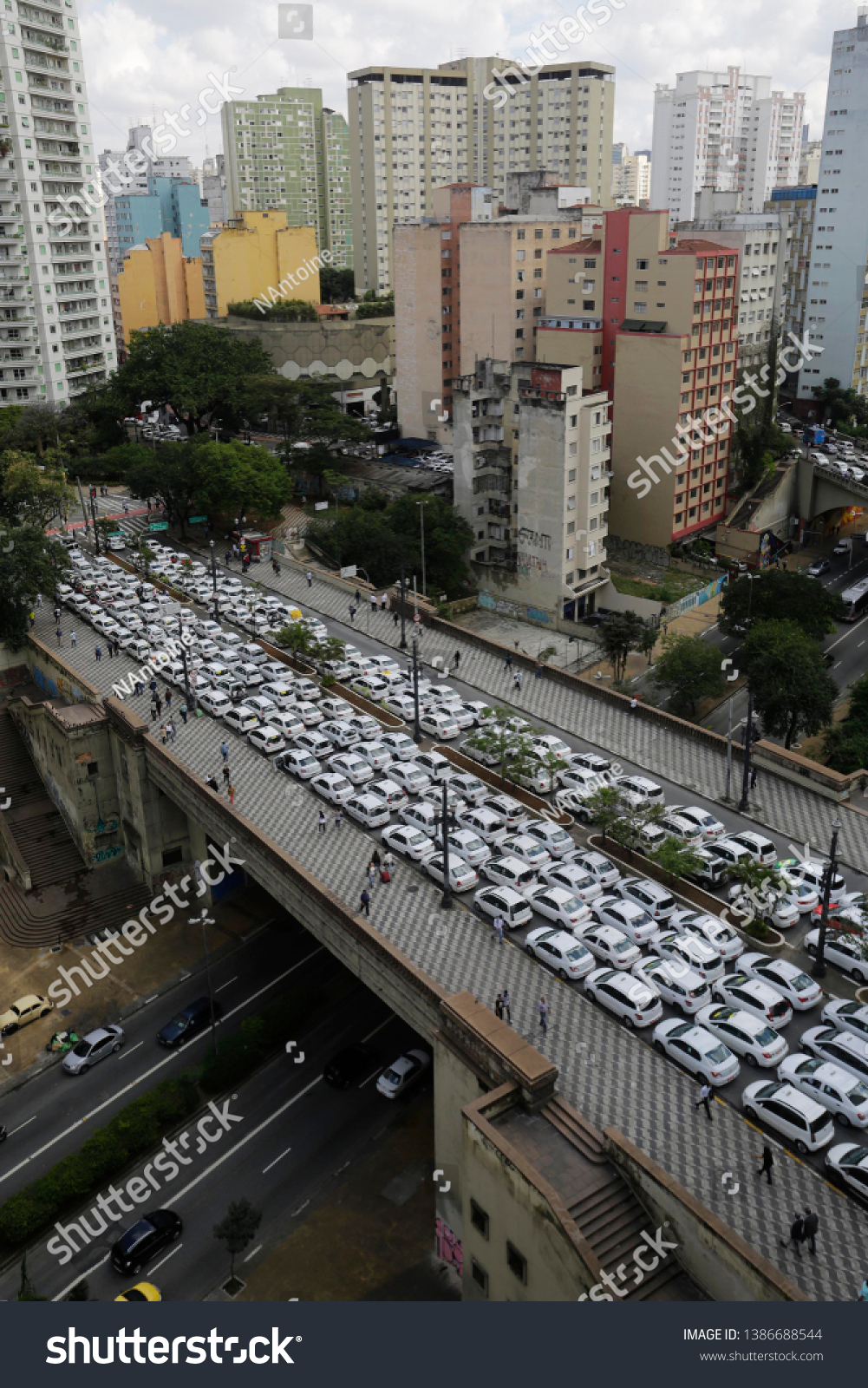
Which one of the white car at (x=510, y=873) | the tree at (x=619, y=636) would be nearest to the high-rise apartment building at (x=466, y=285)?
the tree at (x=619, y=636)

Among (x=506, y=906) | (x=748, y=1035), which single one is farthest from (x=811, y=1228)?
Answer: (x=506, y=906)

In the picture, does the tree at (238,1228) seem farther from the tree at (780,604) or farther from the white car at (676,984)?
the tree at (780,604)

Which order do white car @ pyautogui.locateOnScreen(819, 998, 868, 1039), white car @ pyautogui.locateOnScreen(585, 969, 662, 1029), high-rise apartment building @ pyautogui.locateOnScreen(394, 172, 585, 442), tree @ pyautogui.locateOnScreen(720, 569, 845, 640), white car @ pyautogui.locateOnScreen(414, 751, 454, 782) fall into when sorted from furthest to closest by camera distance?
high-rise apartment building @ pyautogui.locateOnScreen(394, 172, 585, 442) < tree @ pyautogui.locateOnScreen(720, 569, 845, 640) < white car @ pyautogui.locateOnScreen(414, 751, 454, 782) < white car @ pyautogui.locateOnScreen(585, 969, 662, 1029) < white car @ pyautogui.locateOnScreen(819, 998, 868, 1039)

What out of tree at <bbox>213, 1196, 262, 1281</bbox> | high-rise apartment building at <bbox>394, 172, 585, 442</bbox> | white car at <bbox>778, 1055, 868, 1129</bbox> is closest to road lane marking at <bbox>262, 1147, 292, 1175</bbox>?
tree at <bbox>213, 1196, 262, 1281</bbox>

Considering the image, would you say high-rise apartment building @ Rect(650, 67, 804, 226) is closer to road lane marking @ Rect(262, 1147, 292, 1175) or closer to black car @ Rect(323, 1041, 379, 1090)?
black car @ Rect(323, 1041, 379, 1090)

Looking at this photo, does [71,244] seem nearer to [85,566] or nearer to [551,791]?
[85,566]

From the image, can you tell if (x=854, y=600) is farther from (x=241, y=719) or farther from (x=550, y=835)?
(x=241, y=719)

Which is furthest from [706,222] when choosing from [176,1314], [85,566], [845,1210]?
[176,1314]
